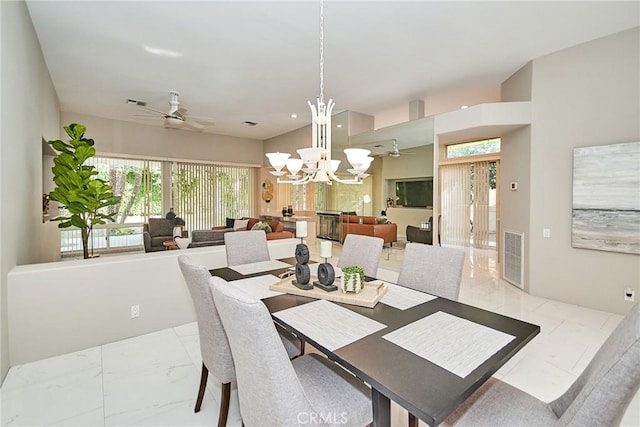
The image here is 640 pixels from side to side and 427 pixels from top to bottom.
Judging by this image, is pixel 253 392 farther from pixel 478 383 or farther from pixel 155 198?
pixel 155 198

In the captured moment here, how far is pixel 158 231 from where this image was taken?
689 cm

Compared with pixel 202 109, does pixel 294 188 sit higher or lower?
lower

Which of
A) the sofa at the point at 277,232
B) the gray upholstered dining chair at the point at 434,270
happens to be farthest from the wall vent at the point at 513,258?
the sofa at the point at 277,232

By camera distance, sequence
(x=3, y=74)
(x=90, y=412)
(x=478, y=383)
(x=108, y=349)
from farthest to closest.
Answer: (x=108, y=349) → (x=3, y=74) → (x=90, y=412) → (x=478, y=383)

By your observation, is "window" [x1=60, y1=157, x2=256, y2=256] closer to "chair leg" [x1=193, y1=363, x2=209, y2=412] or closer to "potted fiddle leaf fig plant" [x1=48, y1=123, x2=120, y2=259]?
"potted fiddle leaf fig plant" [x1=48, y1=123, x2=120, y2=259]

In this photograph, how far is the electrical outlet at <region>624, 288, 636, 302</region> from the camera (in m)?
3.32

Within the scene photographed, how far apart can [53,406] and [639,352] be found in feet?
9.97

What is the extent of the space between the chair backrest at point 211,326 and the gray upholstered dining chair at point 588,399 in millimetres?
1143

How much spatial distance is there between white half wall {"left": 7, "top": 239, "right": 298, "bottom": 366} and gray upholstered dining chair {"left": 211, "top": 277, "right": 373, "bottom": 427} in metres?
2.14

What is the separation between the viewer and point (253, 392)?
1140mm

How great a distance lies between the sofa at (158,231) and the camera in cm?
651

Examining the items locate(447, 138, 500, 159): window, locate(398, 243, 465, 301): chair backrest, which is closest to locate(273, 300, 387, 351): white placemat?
locate(398, 243, 465, 301): chair backrest

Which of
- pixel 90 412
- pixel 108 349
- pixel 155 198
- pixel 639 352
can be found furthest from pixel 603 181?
pixel 155 198

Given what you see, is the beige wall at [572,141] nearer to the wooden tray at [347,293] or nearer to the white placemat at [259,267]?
the wooden tray at [347,293]
